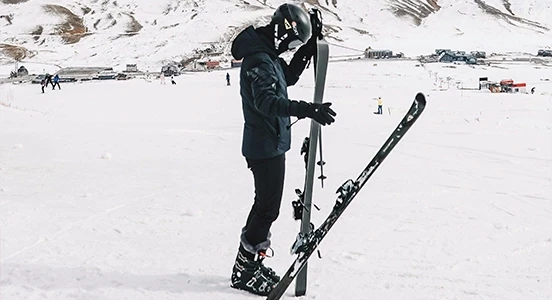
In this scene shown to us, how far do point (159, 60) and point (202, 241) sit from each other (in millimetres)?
76896

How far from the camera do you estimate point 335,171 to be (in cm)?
884

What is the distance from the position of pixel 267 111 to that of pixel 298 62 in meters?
0.83

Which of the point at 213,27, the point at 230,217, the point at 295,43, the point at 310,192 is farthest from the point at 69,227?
the point at 213,27

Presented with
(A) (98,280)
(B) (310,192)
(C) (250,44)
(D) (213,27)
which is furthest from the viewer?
(D) (213,27)

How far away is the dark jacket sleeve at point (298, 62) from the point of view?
3.94 metres

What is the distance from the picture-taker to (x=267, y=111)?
335 cm

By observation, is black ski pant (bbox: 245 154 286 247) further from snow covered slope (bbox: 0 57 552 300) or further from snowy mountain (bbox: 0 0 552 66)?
snowy mountain (bbox: 0 0 552 66)

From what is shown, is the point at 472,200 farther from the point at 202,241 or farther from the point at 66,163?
the point at 66,163

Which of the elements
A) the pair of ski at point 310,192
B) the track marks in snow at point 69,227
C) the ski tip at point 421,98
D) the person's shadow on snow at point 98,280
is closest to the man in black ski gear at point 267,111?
the pair of ski at point 310,192

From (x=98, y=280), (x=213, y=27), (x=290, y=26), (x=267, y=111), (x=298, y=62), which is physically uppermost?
(x=213, y=27)

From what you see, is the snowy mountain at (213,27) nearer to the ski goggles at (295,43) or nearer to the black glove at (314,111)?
the ski goggles at (295,43)

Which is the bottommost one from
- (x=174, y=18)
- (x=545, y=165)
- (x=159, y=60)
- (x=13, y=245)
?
(x=13, y=245)

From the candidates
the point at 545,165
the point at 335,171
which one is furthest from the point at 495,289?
the point at 545,165

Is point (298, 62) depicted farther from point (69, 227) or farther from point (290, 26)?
point (69, 227)
